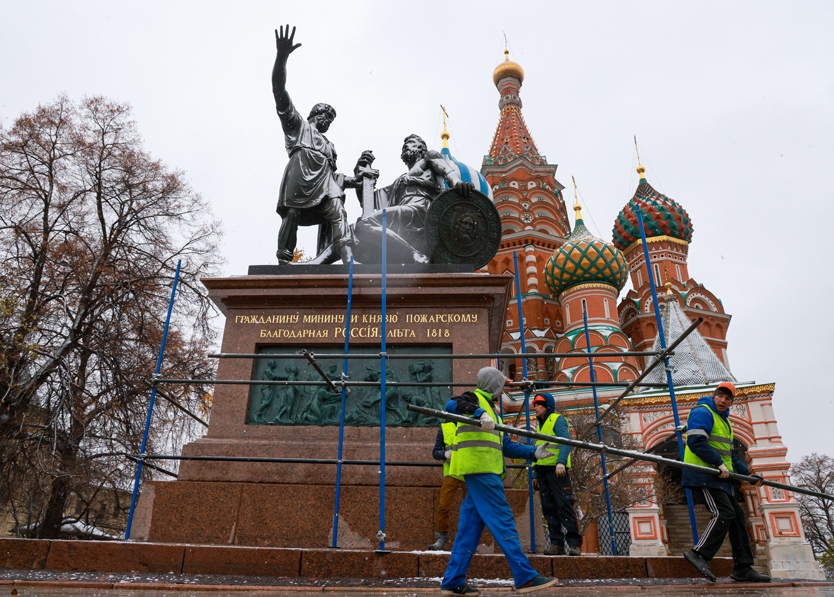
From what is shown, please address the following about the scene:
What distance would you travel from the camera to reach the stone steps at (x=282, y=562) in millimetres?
4418

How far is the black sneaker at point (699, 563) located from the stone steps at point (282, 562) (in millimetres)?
179

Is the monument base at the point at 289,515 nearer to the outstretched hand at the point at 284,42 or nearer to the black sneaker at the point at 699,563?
the black sneaker at the point at 699,563

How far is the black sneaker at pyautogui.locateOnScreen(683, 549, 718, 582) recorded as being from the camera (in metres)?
4.32

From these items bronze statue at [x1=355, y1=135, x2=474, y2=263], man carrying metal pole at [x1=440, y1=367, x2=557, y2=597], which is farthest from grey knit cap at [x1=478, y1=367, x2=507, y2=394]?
bronze statue at [x1=355, y1=135, x2=474, y2=263]

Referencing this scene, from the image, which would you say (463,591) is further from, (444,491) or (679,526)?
(679,526)

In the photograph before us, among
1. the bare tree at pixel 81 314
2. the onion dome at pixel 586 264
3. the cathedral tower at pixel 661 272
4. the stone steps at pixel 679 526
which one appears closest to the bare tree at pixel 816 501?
the cathedral tower at pixel 661 272

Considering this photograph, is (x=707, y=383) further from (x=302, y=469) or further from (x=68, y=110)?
(x=68, y=110)

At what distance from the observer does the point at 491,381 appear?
409 centimetres

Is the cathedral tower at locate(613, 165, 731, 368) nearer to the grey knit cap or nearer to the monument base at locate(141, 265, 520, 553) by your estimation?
the monument base at locate(141, 265, 520, 553)

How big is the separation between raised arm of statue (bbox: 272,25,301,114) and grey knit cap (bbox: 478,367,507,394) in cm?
522

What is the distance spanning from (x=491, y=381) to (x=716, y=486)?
1929mm

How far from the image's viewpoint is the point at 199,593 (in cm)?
373

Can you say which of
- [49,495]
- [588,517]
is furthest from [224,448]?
[588,517]

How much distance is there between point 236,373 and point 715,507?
15.4 feet
